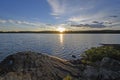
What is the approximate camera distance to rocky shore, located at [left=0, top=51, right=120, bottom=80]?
43.7ft

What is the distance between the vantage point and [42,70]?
13742 millimetres

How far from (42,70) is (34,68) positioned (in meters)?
0.70

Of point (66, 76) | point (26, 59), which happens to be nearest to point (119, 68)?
point (66, 76)

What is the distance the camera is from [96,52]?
26578 millimetres

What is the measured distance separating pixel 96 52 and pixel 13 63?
15357mm

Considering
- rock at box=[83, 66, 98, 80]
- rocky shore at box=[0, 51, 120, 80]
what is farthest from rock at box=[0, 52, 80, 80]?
rock at box=[83, 66, 98, 80]

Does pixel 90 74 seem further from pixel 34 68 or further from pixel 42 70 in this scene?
pixel 34 68

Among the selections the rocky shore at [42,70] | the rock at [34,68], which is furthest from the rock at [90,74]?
the rock at [34,68]

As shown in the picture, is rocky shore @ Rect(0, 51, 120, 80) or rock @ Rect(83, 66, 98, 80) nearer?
rocky shore @ Rect(0, 51, 120, 80)

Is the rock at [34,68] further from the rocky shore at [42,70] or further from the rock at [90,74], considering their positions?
the rock at [90,74]

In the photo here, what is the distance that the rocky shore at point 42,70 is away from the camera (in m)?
13.3

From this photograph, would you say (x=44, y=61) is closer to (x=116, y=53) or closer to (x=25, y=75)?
(x=25, y=75)

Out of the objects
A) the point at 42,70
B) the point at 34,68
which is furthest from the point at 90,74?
the point at 34,68

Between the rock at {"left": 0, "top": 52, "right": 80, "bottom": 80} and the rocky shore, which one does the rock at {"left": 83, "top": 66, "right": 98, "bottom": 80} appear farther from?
the rock at {"left": 0, "top": 52, "right": 80, "bottom": 80}
